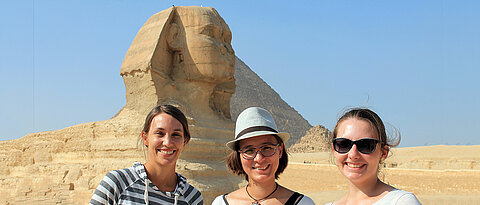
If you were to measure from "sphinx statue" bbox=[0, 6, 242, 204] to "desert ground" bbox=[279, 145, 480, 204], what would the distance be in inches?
153

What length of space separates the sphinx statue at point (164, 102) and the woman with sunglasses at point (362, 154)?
4.19 meters

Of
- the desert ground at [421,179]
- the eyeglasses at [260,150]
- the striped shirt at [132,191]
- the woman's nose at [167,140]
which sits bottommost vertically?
the striped shirt at [132,191]

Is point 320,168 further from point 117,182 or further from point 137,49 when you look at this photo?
point 117,182

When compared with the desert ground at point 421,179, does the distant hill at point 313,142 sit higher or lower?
higher

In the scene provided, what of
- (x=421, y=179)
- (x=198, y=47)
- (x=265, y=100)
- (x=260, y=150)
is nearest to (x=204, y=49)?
(x=198, y=47)

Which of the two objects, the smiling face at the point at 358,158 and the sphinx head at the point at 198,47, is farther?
the sphinx head at the point at 198,47

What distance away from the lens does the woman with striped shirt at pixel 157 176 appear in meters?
2.40

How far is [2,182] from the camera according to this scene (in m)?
8.52

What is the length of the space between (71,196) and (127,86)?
1928mm

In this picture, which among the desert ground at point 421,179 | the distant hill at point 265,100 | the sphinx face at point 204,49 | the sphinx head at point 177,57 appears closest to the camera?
the sphinx head at point 177,57

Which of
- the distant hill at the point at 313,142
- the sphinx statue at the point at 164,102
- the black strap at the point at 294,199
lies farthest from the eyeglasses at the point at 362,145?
the distant hill at the point at 313,142

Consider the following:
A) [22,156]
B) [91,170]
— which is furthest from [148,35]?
[22,156]

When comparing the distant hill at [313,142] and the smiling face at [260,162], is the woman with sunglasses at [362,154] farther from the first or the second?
the distant hill at [313,142]

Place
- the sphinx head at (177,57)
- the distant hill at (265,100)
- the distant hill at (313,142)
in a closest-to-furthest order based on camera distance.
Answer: the sphinx head at (177,57), the distant hill at (313,142), the distant hill at (265,100)
